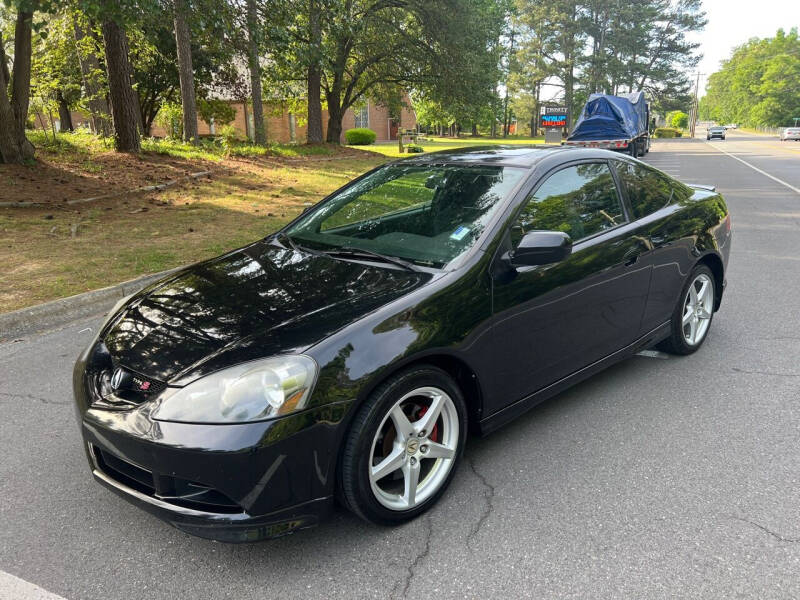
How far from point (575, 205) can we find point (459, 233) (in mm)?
854

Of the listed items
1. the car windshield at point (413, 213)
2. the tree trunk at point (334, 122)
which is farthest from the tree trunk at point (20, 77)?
the tree trunk at point (334, 122)

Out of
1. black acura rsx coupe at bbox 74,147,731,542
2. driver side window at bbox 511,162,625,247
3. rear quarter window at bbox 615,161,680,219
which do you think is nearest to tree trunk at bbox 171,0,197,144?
rear quarter window at bbox 615,161,680,219

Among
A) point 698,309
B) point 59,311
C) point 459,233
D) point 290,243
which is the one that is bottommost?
point 59,311

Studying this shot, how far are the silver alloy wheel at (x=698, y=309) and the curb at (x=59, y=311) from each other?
5.25 m

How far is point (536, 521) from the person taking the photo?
270 cm

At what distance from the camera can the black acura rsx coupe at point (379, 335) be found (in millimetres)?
2281

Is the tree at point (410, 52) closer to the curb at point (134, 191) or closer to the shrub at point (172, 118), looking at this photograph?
the shrub at point (172, 118)

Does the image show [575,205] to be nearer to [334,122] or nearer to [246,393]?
[246,393]

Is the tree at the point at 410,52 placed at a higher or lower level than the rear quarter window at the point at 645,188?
higher

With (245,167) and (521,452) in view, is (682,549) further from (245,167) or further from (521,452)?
(245,167)

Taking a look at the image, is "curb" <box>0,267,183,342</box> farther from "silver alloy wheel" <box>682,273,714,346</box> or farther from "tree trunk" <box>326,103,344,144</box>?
"tree trunk" <box>326,103,344,144</box>

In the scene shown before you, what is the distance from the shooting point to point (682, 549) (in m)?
2.50

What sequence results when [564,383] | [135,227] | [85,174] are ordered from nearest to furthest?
[564,383]
[135,227]
[85,174]

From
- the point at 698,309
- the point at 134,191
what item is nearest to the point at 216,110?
the point at 134,191
